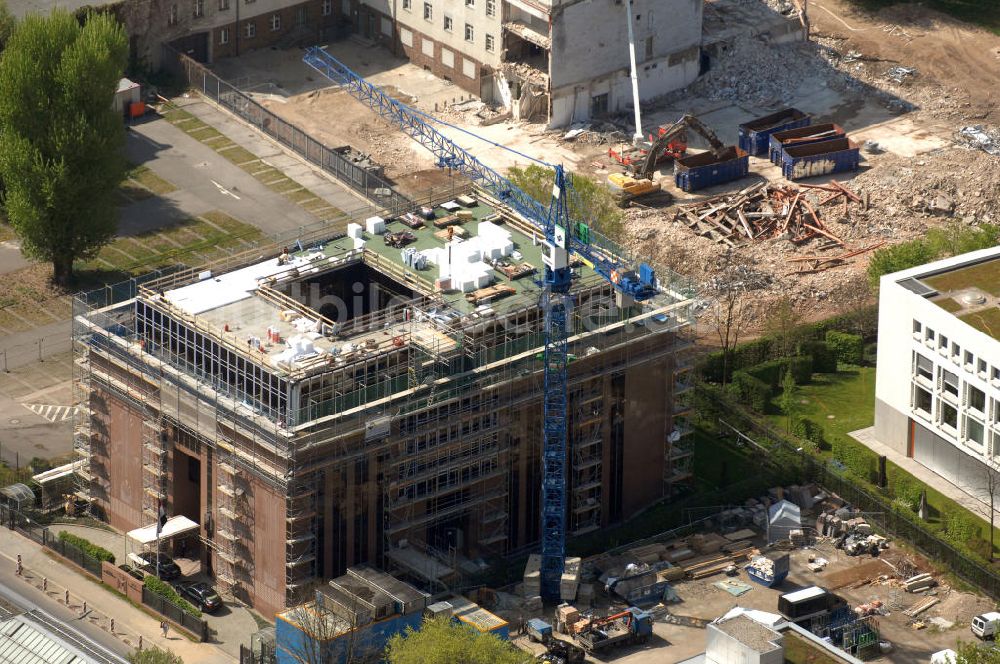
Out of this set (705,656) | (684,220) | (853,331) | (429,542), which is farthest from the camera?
(684,220)

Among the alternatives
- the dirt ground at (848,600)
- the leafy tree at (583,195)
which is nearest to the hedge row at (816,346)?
the leafy tree at (583,195)

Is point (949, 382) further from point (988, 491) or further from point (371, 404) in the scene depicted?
point (371, 404)

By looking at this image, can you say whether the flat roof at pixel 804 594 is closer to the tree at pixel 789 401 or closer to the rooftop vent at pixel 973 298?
the tree at pixel 789 401

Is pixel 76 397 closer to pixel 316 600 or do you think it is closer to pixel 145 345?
pixel 145 345

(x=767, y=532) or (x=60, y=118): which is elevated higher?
(x=60, y=118)

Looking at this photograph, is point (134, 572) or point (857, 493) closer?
point (134, 572)

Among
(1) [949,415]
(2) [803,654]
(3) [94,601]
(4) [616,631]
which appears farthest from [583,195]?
(2) [803,654]

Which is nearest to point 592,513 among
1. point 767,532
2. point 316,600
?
point 767,532
